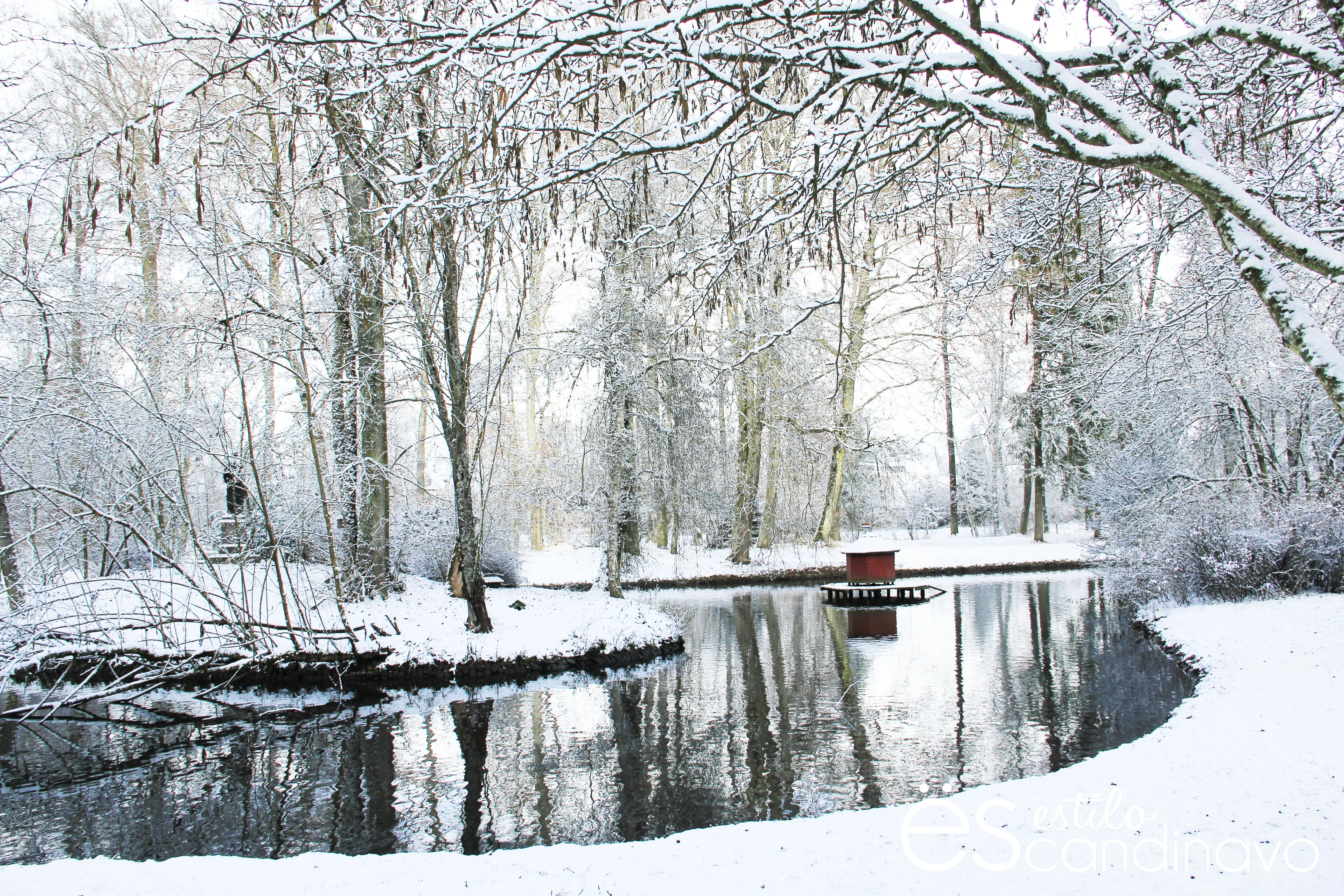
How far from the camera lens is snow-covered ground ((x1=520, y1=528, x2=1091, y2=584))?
21.6 m

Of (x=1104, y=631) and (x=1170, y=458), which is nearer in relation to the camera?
(x=1104, y=631)

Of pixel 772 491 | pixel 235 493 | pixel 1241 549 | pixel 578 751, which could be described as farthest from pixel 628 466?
pixel 1241 549

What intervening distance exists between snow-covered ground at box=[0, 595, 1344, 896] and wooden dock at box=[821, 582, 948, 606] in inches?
499

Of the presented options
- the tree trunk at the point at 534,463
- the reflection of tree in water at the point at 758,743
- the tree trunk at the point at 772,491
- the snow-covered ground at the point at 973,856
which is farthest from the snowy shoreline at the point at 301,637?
the tree trunk at the point at 772,491

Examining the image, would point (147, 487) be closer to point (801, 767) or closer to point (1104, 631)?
point (801, 767)

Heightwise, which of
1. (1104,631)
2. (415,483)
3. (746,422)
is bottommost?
(1104,631)

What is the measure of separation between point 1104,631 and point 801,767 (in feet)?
29.3

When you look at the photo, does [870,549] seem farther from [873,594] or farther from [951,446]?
[951,446]

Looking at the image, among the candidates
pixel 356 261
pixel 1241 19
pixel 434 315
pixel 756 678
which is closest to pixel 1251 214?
pixel 1241 19

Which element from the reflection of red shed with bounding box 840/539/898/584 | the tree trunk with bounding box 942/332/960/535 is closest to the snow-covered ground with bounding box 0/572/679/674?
the reflection of red shed with bounding box 840/539/898/584

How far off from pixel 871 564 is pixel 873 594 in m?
0.88

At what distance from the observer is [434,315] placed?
1081 cm

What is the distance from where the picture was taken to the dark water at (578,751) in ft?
18.9

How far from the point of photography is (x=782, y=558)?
2248 centimetres
